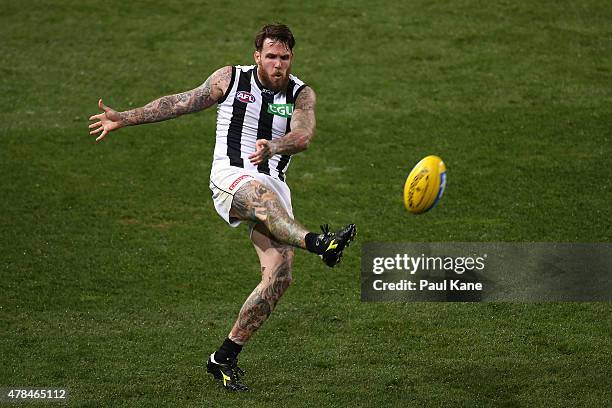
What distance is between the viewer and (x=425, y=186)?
820 cm

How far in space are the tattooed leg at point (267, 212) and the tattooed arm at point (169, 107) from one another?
0.79m

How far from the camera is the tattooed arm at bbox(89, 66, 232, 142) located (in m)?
8.17

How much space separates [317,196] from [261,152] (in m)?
4.92

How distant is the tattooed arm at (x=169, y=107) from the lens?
8172 millimetres

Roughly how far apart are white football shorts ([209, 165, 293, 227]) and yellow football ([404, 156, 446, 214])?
0.90 metres

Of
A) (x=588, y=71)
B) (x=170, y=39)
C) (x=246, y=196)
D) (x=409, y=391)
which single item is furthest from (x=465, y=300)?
(x=170, y=39)

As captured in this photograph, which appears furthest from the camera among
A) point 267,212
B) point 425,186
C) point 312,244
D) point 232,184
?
point 425,186

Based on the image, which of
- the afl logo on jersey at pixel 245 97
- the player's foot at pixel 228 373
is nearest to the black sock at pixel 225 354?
the player's foot at pixel 228 373

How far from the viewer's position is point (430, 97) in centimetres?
1459

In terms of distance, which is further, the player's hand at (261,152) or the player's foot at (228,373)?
the player's foot at (228,373)

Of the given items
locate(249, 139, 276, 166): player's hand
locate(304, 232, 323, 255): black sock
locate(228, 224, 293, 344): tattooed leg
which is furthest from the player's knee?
locate(249, 139, 276, 166): player's hand

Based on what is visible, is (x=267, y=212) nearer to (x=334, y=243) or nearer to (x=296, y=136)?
(x=296, y=136)

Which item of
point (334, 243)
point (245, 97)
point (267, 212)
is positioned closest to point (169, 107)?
point (245, 97)

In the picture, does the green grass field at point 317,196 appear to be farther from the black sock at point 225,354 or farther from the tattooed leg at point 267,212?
the tattooed leg at point 267,212
